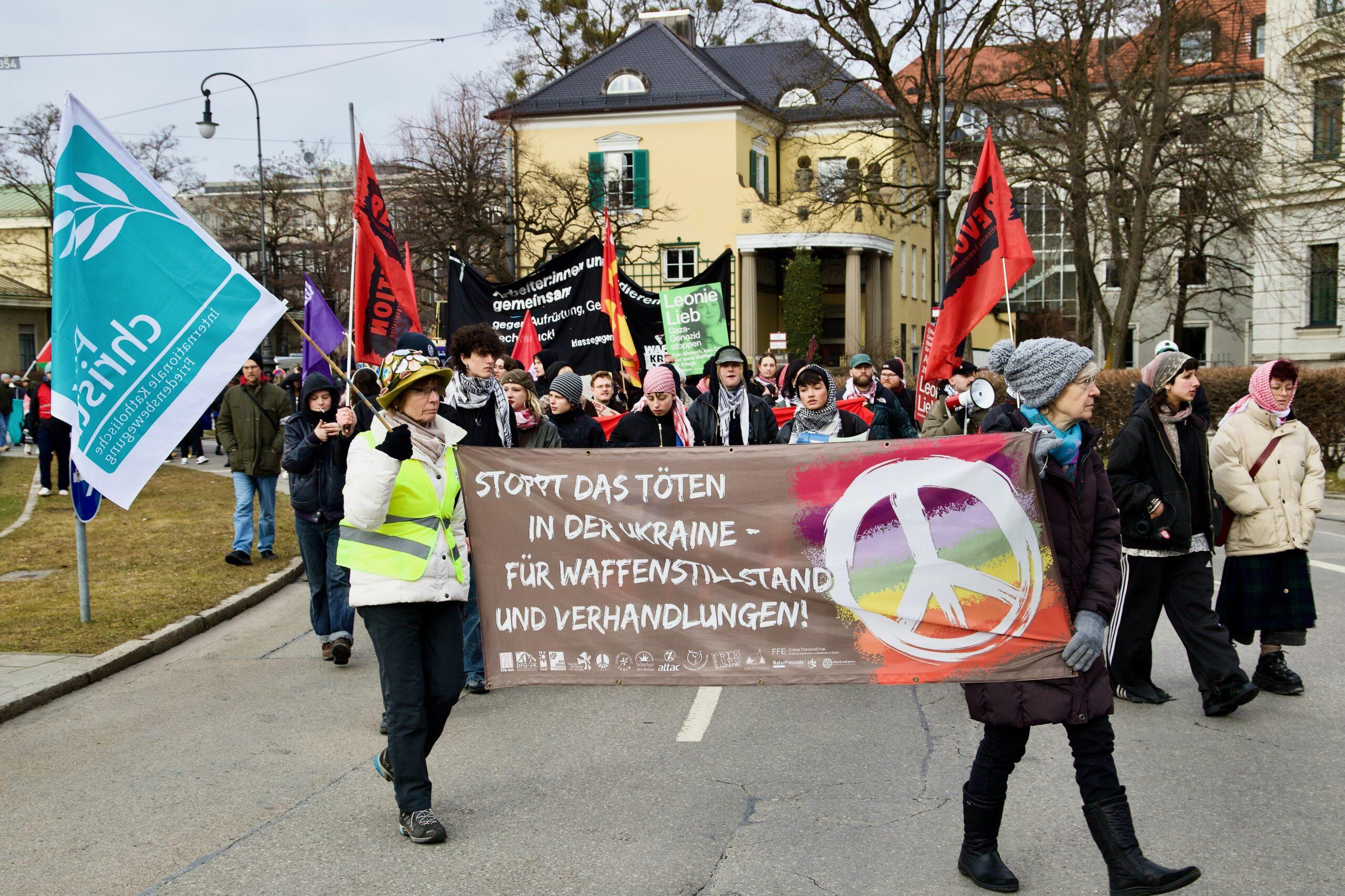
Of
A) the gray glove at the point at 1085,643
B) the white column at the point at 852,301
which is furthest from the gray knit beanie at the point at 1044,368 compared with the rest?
the white column at the point at 852,301

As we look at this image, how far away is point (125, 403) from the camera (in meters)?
6.22

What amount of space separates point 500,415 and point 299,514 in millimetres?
1958

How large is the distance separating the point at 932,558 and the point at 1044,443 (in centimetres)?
74

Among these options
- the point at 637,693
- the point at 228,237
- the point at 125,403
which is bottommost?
the point at 637,693

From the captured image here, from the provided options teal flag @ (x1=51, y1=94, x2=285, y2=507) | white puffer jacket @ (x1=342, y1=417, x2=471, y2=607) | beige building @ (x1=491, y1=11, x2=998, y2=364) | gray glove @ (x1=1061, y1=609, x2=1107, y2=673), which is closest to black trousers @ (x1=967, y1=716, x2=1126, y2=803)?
gray glove @ (x1=1061, y1=609, x2=1107, y2=673)

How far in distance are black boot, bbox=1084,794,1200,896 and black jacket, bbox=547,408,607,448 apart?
4.75 meters

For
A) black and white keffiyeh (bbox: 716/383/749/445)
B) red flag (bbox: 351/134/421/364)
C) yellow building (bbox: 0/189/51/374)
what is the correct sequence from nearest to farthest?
black and white keffiyeh (bbox: 716/383/749/445) → red flag (bbox: 351/134/421/364) → yellow building (bbox: 0/189/51/374)

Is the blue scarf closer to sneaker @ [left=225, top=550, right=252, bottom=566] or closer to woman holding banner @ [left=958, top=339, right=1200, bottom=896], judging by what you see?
woman holding banner @ [left=958, top=339, right=1200, bottom=896]

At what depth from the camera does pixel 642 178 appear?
49.8 m

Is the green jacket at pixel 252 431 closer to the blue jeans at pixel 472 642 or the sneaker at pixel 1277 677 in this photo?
the blue jeans at pixel 472 642

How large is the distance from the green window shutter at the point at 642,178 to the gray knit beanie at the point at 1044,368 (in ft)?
151

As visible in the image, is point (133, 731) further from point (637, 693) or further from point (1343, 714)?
point (1343, 714)

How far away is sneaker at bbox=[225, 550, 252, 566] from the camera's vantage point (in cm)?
1206

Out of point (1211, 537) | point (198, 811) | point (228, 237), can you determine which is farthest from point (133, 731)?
point (228, 237)
